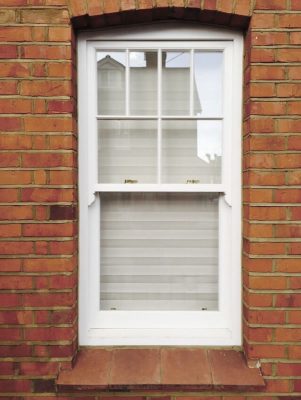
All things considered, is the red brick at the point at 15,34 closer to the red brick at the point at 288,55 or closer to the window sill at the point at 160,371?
the red brick at the point at 288,55

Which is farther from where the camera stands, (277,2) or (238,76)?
(238,76)

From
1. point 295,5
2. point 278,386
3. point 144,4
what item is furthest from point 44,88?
point 278,386

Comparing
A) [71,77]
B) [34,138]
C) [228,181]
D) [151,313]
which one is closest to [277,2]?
[228,181]

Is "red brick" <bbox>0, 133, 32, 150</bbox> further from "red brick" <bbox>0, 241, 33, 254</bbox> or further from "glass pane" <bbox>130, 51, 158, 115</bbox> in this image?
"glass pane" <bbox>130, 51, 158, 115</bbox>

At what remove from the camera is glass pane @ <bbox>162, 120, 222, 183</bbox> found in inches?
86.7

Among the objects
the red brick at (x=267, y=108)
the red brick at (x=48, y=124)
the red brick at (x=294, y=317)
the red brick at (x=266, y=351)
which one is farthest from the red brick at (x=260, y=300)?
the red brick at (x=48, y=124)

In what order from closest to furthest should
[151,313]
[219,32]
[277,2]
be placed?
[277,2], [219,32], [151,313]

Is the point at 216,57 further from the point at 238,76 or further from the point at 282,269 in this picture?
the point at 282,269

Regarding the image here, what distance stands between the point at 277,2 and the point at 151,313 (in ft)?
6.30

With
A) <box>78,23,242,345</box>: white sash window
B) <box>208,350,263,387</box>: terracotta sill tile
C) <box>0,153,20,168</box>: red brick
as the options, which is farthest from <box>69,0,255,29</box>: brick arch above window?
<box>208,350,263,387</box>: terracotta sill tile

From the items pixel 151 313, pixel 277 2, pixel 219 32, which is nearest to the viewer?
pixel 277 2

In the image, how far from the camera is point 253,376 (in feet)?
6.52

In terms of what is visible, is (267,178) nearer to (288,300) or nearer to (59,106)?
(288,300)

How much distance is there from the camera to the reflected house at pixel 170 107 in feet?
7.20
